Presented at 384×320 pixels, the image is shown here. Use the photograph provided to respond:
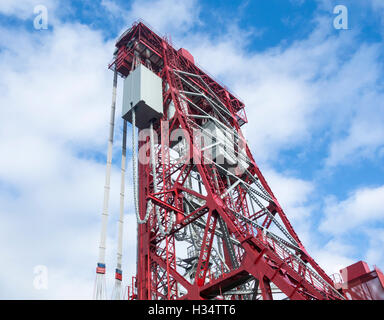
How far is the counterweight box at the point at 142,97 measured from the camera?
84.5 ft

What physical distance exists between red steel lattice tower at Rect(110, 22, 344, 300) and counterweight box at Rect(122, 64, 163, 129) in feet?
0.37

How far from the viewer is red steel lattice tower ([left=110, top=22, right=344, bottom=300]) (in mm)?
18312

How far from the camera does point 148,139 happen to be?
2705 centimetres

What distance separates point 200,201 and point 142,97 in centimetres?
814

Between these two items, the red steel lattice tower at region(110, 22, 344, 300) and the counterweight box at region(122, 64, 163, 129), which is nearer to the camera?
the red steel lattice tower at region(110, 22, 344, 300)

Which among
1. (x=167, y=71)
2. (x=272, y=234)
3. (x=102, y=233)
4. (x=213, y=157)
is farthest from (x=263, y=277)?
(x=167, y=71)

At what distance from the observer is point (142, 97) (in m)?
25.5

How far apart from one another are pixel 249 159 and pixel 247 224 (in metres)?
9.16

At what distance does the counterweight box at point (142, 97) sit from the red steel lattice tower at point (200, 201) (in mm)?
113

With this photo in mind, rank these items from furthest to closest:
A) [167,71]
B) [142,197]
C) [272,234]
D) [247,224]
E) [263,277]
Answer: [167,71] < [142,197] < [272,234] < [247,224] < [263,277]

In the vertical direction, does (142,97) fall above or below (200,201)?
above
